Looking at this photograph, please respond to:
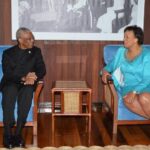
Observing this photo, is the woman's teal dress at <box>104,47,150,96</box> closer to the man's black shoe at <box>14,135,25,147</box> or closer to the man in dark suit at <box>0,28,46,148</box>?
the man in dark suit at <box>0,28,46,148</box>

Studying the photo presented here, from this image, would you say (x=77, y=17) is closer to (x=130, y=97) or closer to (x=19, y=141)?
(x=130, y=97)

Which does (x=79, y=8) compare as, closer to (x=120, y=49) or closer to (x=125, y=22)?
(x=125, y=22)

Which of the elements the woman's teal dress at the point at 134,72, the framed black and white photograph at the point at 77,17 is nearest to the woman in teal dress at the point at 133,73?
the woman's teal dress at the point at 134,72

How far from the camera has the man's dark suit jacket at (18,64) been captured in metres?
3.61

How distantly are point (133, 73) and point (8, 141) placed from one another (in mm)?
1521

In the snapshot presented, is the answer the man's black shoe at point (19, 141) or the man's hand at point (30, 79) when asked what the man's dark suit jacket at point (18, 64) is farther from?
the man's black shoe at point (19, 141)

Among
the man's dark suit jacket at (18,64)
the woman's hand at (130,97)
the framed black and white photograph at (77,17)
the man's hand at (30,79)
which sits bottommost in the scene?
the woman's hand at (130,97)

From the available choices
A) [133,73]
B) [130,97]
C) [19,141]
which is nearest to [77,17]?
[133,73]

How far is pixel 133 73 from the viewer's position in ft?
11.7

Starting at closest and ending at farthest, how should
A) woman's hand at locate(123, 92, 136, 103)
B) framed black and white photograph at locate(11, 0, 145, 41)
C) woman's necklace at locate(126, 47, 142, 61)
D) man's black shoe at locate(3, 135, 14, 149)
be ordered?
man's black shoe at locate(3, 135, 14, 149) < woman's hand at locate(123, 92, 136, 103) < woman's necklace at locate(126, 47, 142, 61) < framed black and white photograph at locate(11, 0, 145, 41)

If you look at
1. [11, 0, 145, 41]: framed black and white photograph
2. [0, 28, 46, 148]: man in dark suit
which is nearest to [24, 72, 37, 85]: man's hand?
[0, 28, 46, 148]: man in dark suit

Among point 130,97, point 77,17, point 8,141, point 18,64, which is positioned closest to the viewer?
point 8,141

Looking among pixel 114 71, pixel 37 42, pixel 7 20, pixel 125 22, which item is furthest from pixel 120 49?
pixel 7 20

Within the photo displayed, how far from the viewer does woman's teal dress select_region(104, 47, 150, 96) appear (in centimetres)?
Answer: 349
